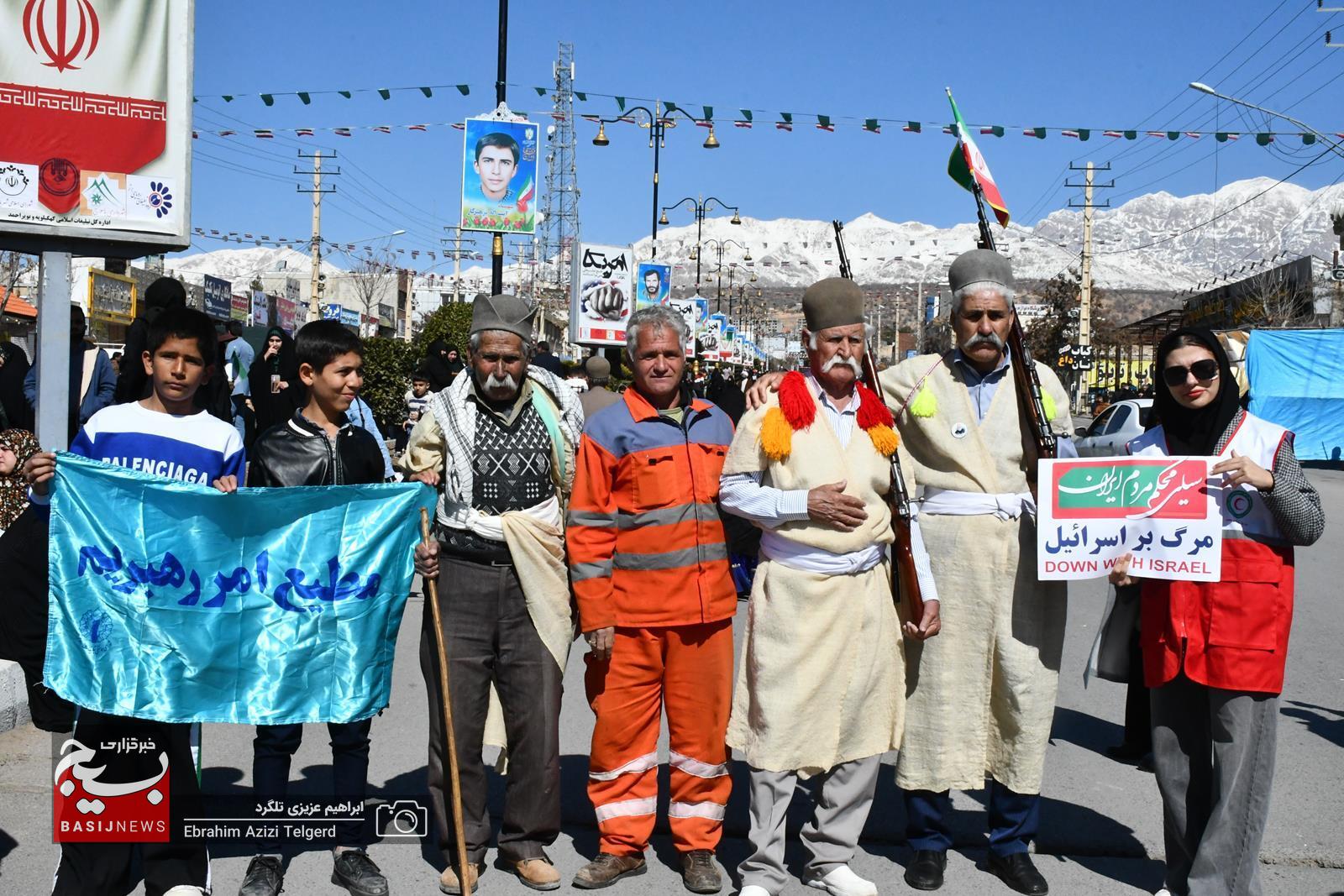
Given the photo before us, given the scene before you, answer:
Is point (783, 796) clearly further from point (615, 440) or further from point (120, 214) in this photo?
point (120, 214)

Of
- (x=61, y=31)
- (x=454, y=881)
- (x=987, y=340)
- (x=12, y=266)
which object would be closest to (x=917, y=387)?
(x=987, y=340)

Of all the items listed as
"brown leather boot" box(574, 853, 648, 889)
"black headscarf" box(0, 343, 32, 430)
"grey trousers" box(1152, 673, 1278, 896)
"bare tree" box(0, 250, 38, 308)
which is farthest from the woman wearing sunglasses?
"bare tree" box(0, 250, 38, 308)

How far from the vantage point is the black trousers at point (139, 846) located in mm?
4012

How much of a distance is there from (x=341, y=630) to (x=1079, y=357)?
1739 inches

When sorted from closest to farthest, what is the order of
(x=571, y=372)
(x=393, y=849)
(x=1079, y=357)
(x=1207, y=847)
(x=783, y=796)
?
(x=1207, y=847) → (x=783, y=796) → (x=393, y=849) → (x=571, y=372) → (x=1079, y=357)

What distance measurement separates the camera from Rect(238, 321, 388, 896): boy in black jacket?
14.4 feet

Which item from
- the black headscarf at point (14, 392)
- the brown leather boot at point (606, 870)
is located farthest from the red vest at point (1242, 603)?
the black headscarf at point (14, 392)


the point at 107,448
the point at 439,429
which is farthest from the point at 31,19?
the point at 439,429

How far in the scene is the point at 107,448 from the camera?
13.6 feet

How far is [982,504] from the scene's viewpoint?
4613 millimetres

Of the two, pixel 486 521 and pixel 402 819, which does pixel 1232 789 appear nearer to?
pixel 486 521

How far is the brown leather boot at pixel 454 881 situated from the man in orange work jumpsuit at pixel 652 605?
15.1 inches


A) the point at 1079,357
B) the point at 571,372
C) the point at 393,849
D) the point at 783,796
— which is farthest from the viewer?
the point at 1079,357

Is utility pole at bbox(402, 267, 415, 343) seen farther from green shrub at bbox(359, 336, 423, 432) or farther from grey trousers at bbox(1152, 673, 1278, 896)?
grey trousers at bbox(1152, 673, 1278, 896)
